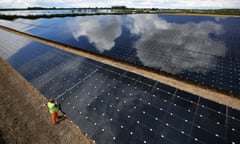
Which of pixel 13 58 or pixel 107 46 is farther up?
pixel 107 46

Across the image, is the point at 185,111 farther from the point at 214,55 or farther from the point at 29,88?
the point at 29,88

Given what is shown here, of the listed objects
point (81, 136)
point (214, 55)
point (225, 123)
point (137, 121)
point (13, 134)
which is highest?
point (214, 55)

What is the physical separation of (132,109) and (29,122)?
7523 millimetres

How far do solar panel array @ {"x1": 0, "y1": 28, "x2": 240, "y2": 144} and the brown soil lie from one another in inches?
31.4

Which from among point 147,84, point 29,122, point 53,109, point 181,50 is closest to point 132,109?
point 147,84

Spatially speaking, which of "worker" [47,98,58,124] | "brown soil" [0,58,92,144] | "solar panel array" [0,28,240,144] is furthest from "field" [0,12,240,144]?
"worker" [47,98,58,124]

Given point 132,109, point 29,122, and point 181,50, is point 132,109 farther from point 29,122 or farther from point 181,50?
point 181,50

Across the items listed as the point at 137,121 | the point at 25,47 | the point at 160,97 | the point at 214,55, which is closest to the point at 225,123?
the point at 160,97

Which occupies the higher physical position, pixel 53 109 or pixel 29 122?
pixel 53 109

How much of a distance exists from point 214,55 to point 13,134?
18.6m

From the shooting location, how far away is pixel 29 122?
11023mm

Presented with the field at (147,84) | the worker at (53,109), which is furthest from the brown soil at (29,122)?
the field at (147,84)

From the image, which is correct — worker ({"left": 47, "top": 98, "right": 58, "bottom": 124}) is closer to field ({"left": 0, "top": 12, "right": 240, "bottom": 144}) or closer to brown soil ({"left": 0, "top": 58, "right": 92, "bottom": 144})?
brown soil ({"left": 0, "top": 58, "right": 92, "bottom": 144})

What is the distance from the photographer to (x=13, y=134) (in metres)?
10.2
